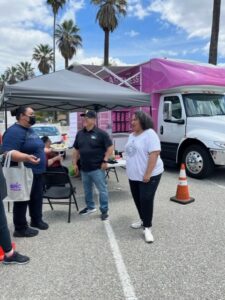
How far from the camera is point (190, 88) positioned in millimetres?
8375

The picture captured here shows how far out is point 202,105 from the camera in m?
8.41

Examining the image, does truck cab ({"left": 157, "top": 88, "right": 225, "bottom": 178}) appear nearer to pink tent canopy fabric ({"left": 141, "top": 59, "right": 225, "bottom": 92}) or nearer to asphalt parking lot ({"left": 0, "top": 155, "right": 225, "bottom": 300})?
pink tent canopy fabric ({"left": 141, "top": 59, "right": 225, "bottom": 92})

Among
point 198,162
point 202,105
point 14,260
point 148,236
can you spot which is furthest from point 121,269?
point 202,105

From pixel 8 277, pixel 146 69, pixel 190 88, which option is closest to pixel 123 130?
pixel 146 69

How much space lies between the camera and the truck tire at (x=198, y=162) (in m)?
7.55

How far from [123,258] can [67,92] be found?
3.54 meters

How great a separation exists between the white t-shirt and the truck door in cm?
453

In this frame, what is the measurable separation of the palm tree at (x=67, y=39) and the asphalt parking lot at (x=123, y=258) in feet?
129

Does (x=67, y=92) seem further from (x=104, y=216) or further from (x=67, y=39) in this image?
(x=67, y=39)

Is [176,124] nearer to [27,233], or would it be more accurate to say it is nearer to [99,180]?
[99,180]

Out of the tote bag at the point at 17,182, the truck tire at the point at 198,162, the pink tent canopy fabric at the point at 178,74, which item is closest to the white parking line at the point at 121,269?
the tote bag at the point at 17,182

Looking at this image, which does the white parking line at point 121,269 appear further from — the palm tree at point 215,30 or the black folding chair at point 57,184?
the palm tree at point 215,30

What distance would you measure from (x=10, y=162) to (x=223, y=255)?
2.88 m

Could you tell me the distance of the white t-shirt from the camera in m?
3.93
